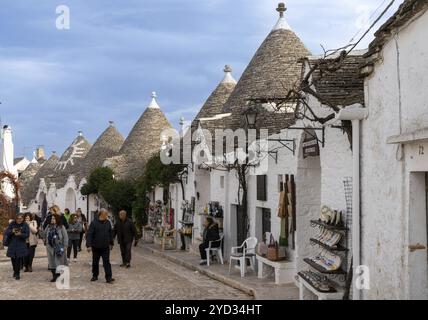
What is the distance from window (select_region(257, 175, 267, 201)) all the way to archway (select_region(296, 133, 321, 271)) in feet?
6.89

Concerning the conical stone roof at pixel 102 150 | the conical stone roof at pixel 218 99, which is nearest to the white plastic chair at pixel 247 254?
the conical stone roof at pixel 218 99

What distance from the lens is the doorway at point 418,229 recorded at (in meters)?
6.69

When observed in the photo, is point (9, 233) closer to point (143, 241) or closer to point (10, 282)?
point (10, 282)

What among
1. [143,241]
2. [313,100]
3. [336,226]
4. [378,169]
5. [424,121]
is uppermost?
[313,100]

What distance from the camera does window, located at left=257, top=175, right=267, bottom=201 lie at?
13852 mm

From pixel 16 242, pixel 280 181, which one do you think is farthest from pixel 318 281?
pixel 16 242

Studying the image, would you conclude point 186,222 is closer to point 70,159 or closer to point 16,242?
point 16,242

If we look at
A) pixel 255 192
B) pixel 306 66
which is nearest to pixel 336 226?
pixel 306 66

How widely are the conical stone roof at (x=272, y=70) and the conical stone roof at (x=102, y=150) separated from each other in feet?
68.8

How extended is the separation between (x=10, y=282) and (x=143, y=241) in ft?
43.6

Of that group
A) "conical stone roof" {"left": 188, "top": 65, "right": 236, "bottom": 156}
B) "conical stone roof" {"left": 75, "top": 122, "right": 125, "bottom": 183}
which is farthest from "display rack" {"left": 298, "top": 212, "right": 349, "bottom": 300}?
"conical stone roof" {"left": 75, "top": 122, "right": 125, "bottom": 183}

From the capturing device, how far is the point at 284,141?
40.9 ft

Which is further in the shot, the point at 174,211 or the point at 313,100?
the point at 174,211

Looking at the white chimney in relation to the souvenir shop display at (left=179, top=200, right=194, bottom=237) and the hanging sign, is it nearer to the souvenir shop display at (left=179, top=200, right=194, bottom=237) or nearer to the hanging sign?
the souvenir shop display at (left=179, top=200, right=194, bottom=237)
